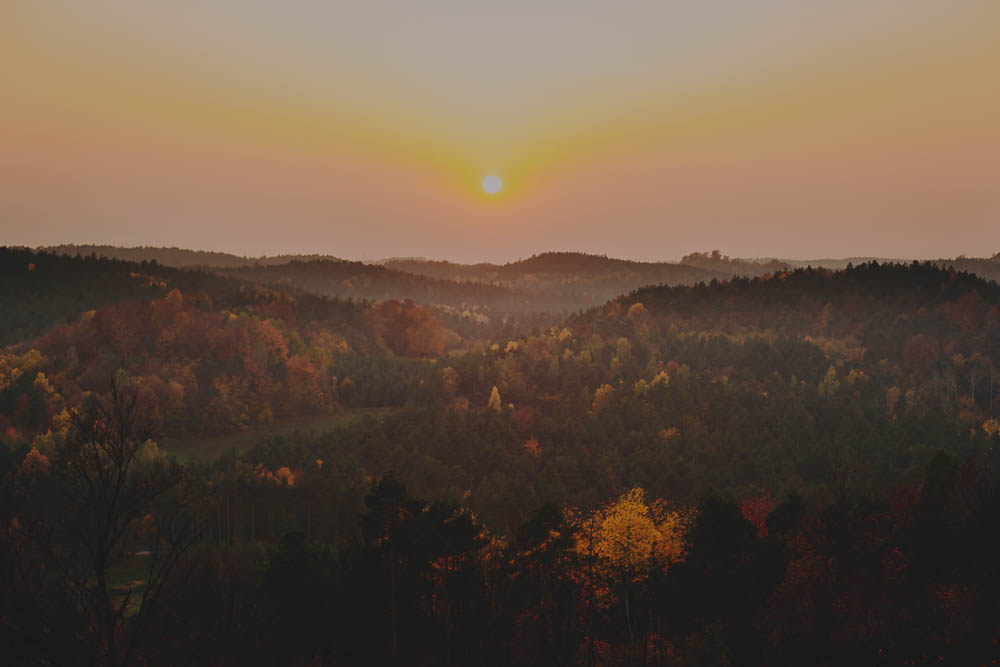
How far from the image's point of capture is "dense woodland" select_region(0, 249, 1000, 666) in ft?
129

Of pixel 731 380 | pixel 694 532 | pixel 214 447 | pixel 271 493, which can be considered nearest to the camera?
pixel 694 532

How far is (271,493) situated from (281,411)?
8105cm

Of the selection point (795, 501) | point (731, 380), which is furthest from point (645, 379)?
point (795, 501)

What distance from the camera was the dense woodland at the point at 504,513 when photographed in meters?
39.3

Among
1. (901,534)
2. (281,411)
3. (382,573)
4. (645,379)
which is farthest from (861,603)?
(281,411)

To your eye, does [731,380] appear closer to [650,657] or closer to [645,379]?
[645,379]

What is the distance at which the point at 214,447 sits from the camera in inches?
6294

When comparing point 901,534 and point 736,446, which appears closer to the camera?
point 901,534

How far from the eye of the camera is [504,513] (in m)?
107

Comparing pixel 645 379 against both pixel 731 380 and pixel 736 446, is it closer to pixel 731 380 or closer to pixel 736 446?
pixel 731 380

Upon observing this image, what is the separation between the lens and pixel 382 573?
176 ft

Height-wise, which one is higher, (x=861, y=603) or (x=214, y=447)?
(x=861, y=603)

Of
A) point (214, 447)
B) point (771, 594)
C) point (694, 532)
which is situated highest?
point (694, 532)

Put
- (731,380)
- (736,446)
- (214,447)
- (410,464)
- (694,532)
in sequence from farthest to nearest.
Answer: (731,380) < (214,447) < (736,446) < (410,464) < (694,532)
